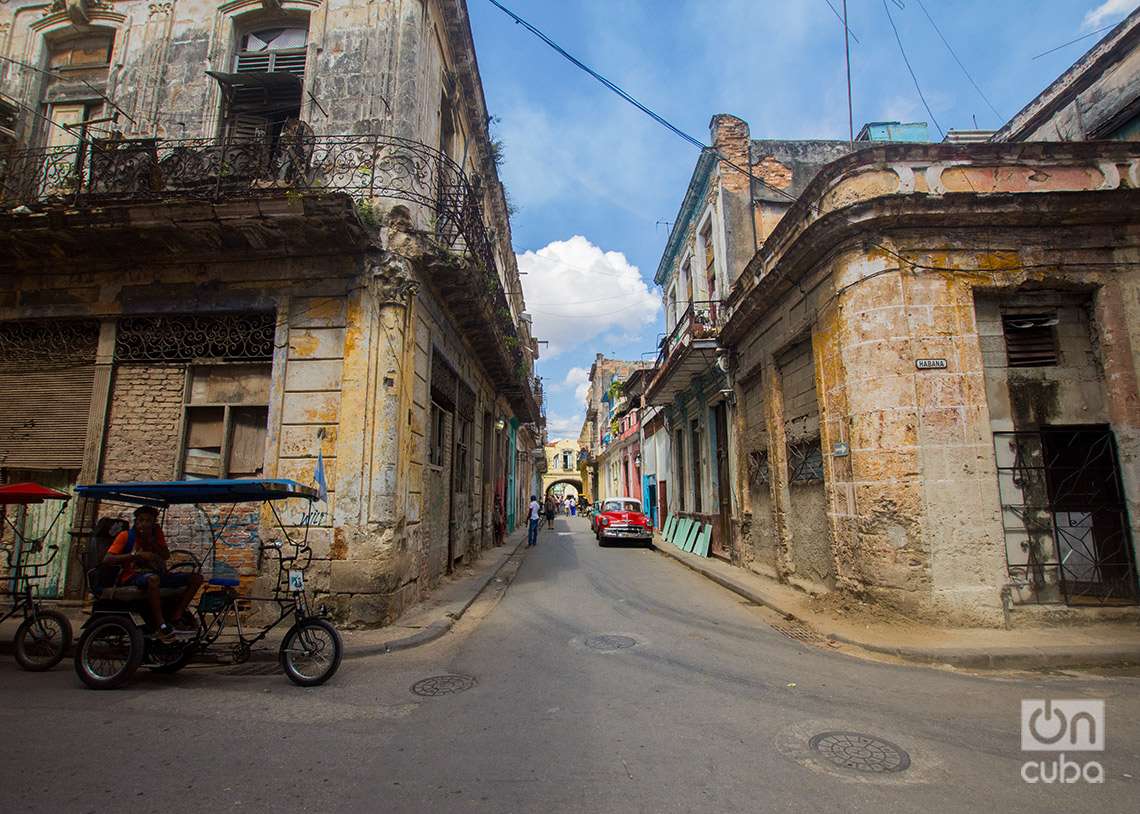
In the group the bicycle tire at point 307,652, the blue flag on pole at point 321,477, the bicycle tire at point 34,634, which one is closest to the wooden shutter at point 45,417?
the bicycle tire at point 34,634

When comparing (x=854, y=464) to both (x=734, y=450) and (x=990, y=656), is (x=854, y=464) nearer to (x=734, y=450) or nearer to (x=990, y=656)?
(x=990, y=656)

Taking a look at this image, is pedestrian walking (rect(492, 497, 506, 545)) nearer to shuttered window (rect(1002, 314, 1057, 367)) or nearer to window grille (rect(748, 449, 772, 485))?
window grille (rect(748, 449, 772, 485))

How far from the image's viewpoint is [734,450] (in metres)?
13.5

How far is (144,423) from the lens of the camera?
26.1 ft

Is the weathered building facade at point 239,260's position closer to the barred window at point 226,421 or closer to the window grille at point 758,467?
the barred window at point 226,421

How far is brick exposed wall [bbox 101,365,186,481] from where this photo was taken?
7.82 m

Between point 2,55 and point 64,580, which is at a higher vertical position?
point 2,55

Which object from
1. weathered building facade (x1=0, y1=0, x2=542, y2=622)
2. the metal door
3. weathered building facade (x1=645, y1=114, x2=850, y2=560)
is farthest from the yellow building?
weathered building facade (x1=0, y1=0, x2=542, y2=622)

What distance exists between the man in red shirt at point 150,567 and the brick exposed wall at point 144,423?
6.46ft

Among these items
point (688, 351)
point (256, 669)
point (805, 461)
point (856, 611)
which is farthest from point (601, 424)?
point (256, 669)

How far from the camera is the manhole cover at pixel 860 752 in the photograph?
3486 mm

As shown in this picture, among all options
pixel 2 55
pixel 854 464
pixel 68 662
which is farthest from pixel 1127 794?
pixel 2 55

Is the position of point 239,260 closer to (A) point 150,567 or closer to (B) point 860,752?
(A) point 150,567

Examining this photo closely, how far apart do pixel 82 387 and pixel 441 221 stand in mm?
5821
